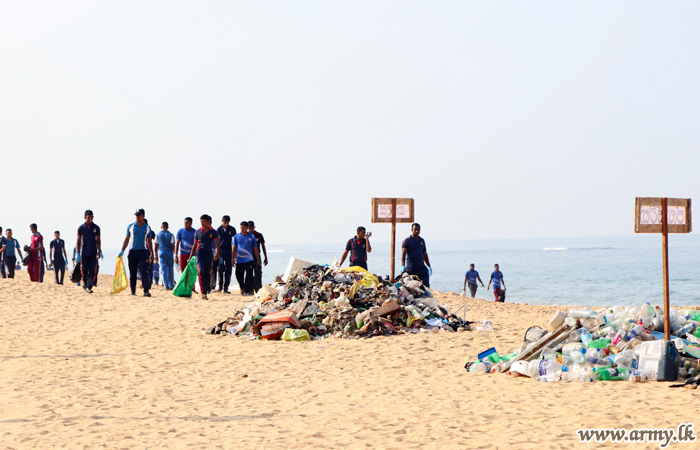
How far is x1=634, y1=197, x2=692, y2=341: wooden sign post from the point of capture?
743cm

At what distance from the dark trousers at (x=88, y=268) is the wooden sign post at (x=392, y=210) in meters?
7.23

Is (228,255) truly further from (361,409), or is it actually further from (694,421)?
(694,421)

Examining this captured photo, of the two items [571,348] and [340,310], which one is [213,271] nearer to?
[340,310]

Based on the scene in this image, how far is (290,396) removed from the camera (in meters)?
6.67

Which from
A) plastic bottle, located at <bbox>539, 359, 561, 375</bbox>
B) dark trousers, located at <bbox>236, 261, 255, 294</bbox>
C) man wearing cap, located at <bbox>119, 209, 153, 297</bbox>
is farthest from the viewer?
dark trousers, located at <bbox>236, 261, 255, 294</bbox>

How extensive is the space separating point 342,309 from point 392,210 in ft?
11.3

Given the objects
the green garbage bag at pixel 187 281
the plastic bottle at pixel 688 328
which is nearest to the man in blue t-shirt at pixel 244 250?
the green garbage bag at pixel 187 281

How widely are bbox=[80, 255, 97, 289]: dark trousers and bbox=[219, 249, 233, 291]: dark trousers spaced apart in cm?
324

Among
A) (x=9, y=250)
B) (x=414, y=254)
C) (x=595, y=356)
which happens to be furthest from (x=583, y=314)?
(x=9, y=250)

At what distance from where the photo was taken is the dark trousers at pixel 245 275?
15844 millimetres

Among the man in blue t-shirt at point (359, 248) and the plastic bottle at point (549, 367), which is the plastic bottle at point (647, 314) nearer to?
the plastic bottle at point (549, 367)

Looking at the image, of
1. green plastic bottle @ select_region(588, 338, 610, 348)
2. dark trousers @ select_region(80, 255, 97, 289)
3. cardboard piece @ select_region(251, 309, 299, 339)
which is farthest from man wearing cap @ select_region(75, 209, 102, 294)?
green plastic bottle @ select_region(588, 338, 610, 348)

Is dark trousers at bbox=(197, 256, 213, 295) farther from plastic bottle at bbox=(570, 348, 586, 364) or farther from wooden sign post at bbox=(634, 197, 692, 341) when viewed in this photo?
wooden sign post at bbox=(634, 197, 692, 341)

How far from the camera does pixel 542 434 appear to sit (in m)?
5.03
